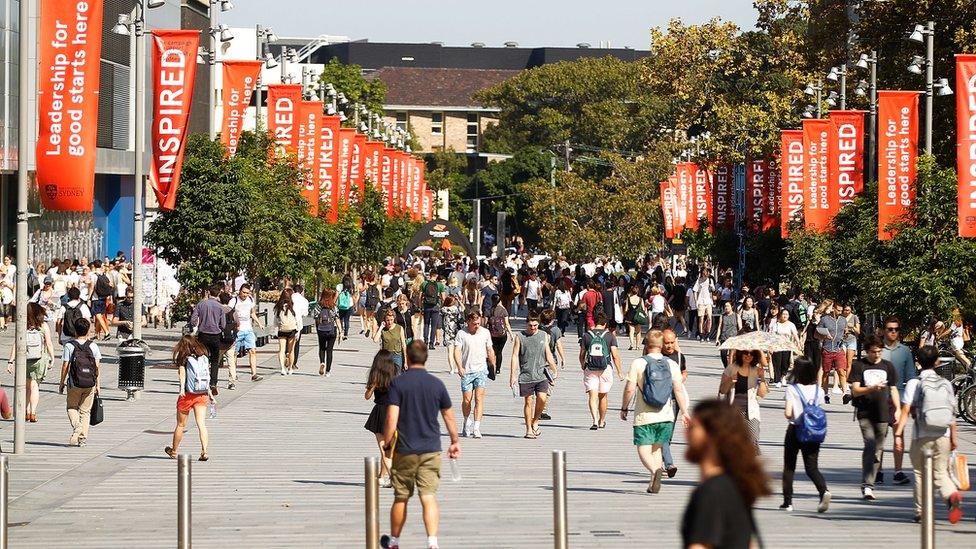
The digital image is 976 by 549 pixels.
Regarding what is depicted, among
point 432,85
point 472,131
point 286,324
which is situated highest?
point 432,85

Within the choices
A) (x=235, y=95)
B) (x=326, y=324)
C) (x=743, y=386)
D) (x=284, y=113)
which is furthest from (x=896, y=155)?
(x=743, y=386)

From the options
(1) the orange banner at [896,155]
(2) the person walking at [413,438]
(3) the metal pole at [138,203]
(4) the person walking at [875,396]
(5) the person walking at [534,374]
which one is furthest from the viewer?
(1) the orange banner at [896,155]

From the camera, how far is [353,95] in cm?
10544

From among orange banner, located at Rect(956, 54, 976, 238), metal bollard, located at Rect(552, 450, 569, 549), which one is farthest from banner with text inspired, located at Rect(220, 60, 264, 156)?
metal bollard, located at Rect(552, 450, 569, 549)

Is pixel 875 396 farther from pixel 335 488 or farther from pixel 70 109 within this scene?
pixel 70 109

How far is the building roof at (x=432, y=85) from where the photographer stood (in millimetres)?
163875

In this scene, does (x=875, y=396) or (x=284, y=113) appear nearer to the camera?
(x=875, y=396)

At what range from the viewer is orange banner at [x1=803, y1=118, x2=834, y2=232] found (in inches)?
1564

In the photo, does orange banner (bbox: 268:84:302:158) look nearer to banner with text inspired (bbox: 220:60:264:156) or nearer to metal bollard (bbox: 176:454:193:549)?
banner with text inspired (bbox: 220:60:264:156)

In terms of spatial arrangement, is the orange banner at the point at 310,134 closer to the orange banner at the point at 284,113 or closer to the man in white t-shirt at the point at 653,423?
the orange banner at the point at 284,113

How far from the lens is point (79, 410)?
19.9 meters

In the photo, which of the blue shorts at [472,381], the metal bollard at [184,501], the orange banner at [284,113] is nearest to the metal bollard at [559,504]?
the metal bollard at [184,501]

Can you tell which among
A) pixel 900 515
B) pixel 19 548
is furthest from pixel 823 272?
pixel 19 548

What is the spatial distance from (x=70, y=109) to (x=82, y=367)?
210 inches
